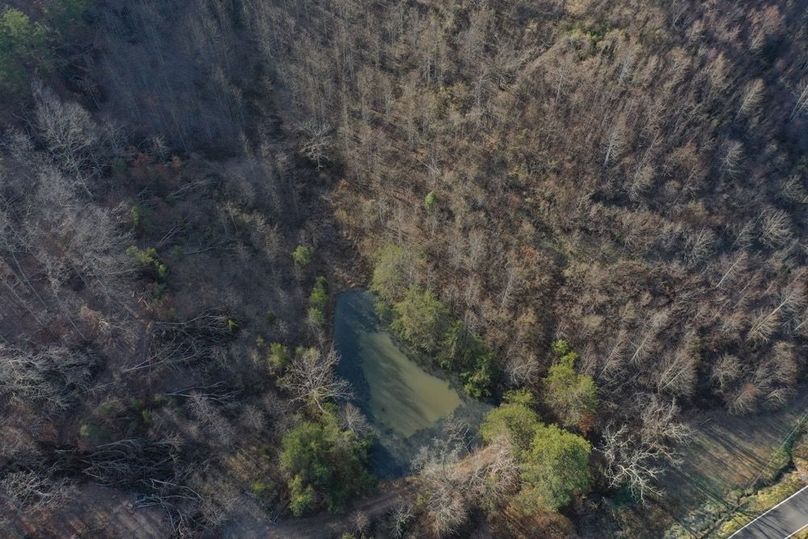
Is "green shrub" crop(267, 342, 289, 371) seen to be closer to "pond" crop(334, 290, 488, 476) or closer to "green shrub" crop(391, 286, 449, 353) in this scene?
"pond" crop(334, 290, 488, 476)

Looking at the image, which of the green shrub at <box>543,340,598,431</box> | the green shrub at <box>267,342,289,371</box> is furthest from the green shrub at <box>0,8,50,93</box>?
the green shrub at <box>543,340,598,431</box>

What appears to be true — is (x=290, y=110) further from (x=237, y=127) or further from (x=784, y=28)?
(x=784, y=28)

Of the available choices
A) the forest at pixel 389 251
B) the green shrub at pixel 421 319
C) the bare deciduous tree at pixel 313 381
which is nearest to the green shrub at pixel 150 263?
the forest at pixel 389 251

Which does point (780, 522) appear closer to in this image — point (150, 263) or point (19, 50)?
point (150, 263)

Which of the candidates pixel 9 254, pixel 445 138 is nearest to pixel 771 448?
pixel 445 138

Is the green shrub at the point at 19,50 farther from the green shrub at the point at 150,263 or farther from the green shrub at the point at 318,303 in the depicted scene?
the green shrub at the point at 318,303

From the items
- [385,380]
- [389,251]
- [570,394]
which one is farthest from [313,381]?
[570,394]

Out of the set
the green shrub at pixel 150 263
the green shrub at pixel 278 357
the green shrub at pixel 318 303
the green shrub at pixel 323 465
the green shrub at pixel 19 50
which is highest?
the green shrub at pixel 19 50
